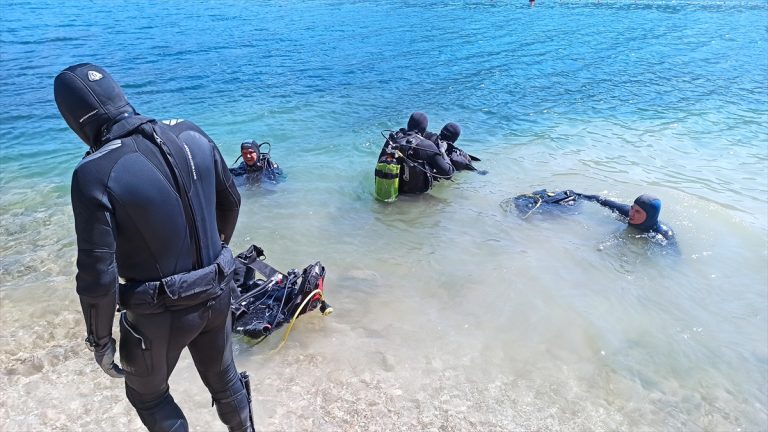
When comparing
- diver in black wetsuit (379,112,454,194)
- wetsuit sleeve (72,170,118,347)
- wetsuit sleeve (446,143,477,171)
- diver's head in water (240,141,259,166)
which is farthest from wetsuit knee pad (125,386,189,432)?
wetsuit sleeve (446,143,477,171)

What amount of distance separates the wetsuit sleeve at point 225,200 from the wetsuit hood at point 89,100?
0.52m

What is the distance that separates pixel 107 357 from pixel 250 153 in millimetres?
6532

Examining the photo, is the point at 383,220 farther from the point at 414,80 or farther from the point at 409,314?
the point at 414,80

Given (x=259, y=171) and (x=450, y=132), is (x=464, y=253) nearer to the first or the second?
(x=450, y=132)

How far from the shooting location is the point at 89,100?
2.34m

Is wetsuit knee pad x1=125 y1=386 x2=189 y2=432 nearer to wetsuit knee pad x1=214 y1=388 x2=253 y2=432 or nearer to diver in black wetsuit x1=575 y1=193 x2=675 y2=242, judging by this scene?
wetsuit knee pad x1=214 y1=388 x2=253 y2=432

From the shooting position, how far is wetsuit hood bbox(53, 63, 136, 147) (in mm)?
2330

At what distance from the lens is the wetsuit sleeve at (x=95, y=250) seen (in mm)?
2236

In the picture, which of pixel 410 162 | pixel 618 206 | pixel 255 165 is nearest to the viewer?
pixel 618 206

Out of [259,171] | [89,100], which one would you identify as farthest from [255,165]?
[89,100]

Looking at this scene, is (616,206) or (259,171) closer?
(616,206)

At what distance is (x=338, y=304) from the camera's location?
5648 millimetres

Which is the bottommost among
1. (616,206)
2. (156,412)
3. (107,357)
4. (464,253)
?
(464,253)

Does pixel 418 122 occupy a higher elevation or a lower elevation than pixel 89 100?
lower
